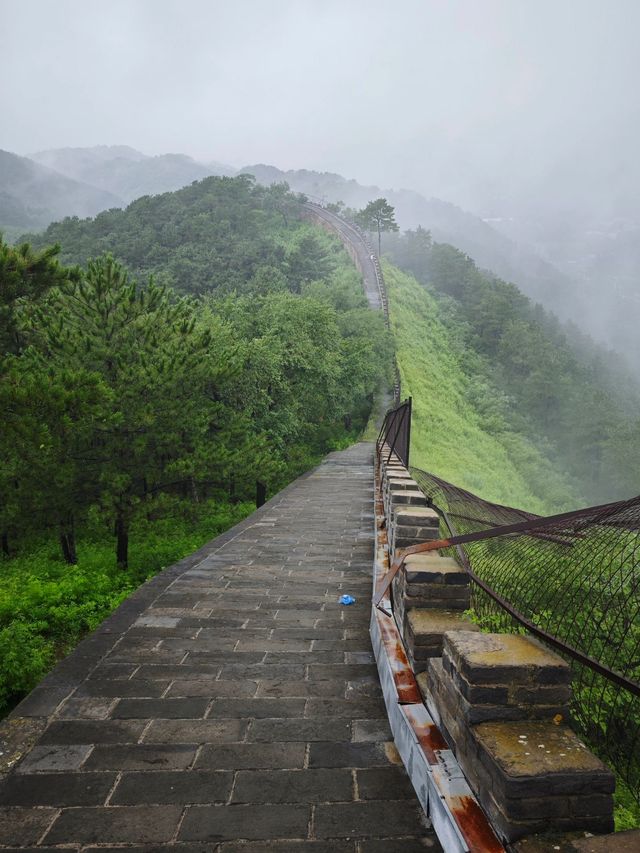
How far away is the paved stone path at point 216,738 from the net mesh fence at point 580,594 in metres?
1.07

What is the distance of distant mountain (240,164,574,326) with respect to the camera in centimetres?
10750

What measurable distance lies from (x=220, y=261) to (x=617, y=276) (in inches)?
5290

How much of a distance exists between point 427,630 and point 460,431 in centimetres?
2705

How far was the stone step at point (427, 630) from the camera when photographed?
125 inches

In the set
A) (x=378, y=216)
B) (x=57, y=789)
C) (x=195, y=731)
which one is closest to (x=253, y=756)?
(x=195, y=731)

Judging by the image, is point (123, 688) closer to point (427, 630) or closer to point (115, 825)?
point (115, 825)

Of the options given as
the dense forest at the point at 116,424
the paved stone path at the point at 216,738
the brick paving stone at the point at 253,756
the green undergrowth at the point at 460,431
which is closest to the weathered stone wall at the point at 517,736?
the paved stone path at the point at 216,738

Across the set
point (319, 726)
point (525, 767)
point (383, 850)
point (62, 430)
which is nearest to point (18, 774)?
point (319, 726)

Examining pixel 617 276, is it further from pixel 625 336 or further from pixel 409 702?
pixel 409 702

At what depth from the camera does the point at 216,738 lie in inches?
124

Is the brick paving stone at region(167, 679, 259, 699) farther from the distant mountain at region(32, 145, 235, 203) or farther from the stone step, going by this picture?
the distant mountain at region(32, 145, 235, 203)

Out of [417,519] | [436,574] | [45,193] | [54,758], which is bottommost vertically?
[54,758]

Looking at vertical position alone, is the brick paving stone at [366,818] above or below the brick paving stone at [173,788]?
above

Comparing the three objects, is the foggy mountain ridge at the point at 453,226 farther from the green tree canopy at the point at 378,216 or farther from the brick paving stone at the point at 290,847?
the brick paving stone at the point at 290,847
